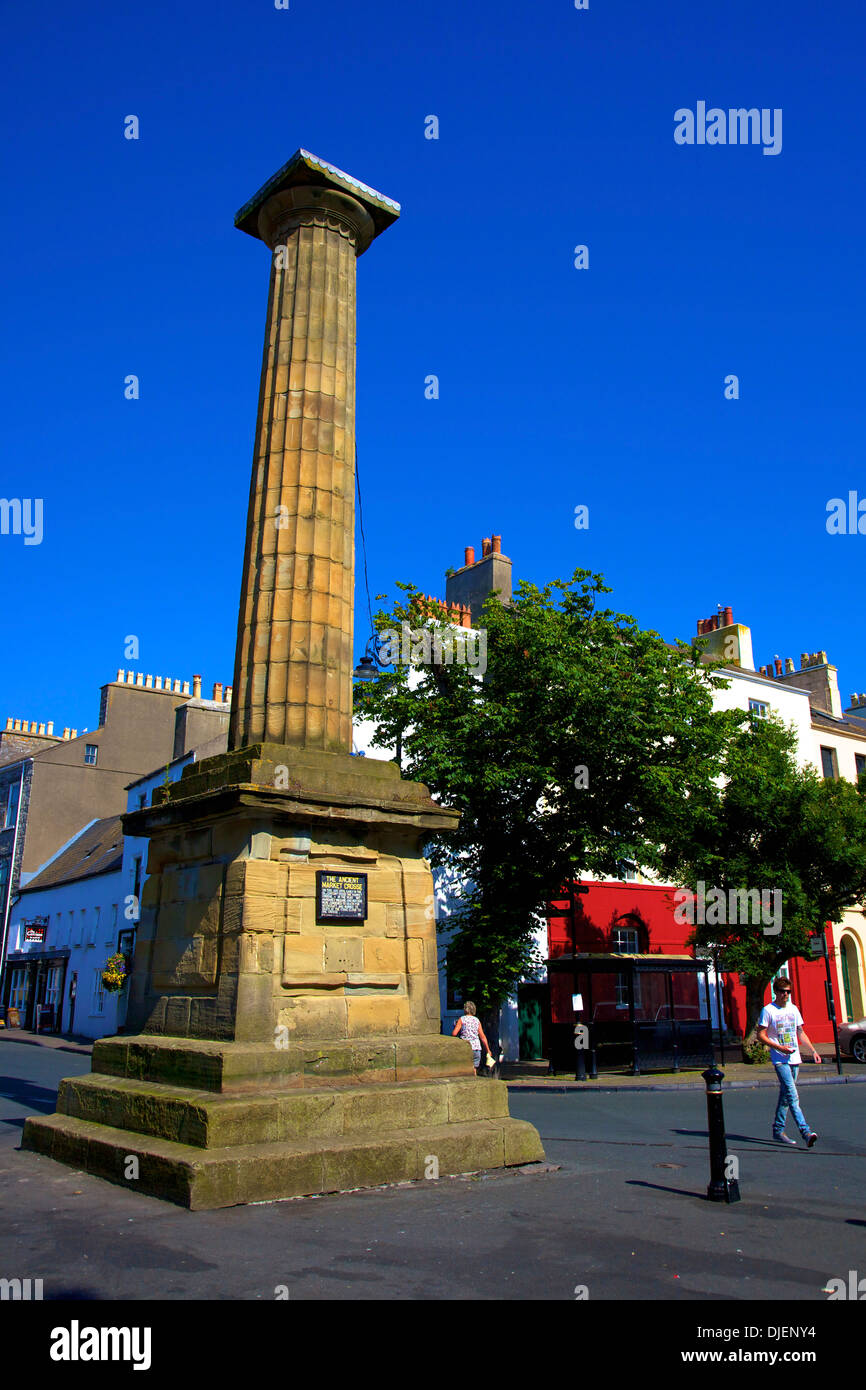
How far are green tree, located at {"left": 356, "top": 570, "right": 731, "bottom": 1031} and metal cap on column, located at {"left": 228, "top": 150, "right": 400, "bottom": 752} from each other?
10.7 m

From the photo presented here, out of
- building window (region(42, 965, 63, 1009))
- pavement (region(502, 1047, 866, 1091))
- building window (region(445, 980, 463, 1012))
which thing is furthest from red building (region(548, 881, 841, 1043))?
building window (region(42, 965, 63, 1009))

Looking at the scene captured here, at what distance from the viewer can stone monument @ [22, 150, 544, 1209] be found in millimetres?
7254

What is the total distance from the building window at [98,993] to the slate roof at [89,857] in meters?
3.45

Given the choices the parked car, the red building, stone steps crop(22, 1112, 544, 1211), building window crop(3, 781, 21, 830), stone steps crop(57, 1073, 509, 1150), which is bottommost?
the parked car

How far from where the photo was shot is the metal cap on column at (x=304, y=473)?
9.11 m

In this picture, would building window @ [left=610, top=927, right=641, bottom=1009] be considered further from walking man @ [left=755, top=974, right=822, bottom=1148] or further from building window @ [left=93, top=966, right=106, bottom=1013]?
walking man @ [left=755, top=974, right=822, bottom=1148]

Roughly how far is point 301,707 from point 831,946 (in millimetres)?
30874

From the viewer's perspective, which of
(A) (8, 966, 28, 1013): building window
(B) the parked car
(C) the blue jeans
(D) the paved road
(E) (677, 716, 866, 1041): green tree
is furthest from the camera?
(A) (8, 966, 28, 1013): building window

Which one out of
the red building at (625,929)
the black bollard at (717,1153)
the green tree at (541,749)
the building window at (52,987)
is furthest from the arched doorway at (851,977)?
the black bollard at (717,1153)

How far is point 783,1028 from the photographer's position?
11141mm

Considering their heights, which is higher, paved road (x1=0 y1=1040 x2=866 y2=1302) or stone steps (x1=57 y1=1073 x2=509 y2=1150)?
stone steps (x1=57 y1=1073 x2=509 y2=1150)

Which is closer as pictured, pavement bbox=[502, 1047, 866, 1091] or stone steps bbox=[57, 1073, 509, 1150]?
stone steps bbox=[57, 1073, 509, 1150]
